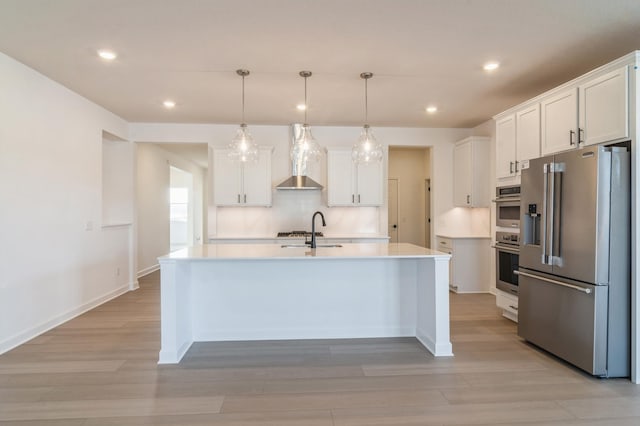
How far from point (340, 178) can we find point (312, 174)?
0.52m

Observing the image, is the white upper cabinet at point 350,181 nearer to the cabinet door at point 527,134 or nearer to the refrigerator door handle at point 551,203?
the cabinet door at point 527,134

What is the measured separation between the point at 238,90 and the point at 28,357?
3202 mm

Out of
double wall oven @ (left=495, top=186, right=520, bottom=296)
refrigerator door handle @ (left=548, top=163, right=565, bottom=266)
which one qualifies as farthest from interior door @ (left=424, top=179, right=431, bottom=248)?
refrigerator door handle @ (left=548, top=163, right=565, bottom=266)

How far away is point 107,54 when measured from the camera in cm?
312

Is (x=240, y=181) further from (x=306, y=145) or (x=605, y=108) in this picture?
(x=605, y=108)

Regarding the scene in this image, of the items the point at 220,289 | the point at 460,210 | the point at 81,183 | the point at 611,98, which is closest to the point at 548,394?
the point at 611,98

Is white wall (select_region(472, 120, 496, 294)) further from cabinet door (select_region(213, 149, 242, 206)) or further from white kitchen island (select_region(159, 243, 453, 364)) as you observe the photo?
cabinet door (select_region(213, 149, 242, 206))

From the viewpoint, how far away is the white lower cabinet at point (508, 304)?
3.81 m

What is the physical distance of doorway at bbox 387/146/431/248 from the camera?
301 inches

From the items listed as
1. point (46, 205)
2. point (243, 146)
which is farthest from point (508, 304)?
point (46, 205)

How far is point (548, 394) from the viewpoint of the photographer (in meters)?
2.35

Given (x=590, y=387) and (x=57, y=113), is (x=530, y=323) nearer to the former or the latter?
(x=590, y=387)

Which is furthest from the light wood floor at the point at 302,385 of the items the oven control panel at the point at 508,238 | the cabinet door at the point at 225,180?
the cabinet door at the point at 225,180

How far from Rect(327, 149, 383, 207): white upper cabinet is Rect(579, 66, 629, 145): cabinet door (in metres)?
2.96
